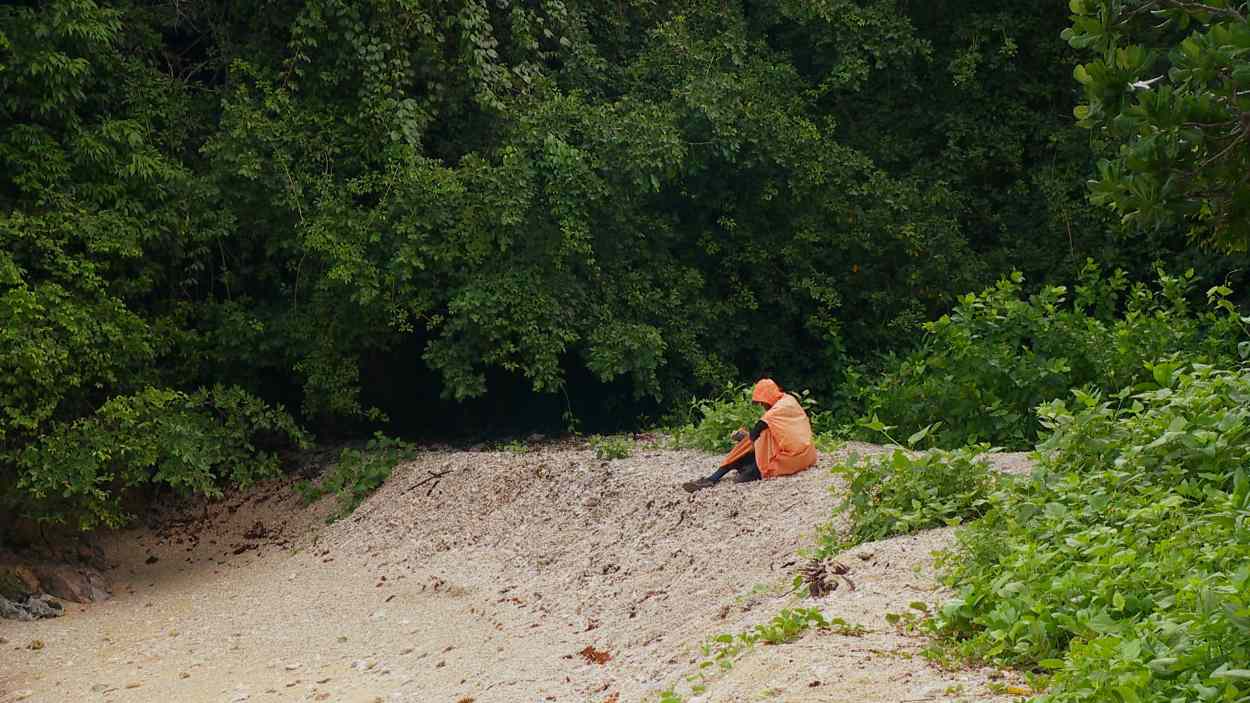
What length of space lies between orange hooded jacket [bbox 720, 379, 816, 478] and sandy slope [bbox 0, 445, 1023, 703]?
0.13 metres

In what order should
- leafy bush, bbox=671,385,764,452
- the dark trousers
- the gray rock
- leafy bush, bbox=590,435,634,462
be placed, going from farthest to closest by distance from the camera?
1. leafy bush, bbox=590,435,634,462
2. leafy bush, bbox=671,385,764,452
3. the gray rock
4. the dark trousers

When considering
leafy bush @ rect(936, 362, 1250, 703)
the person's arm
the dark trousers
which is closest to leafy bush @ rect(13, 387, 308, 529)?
the dark trousers

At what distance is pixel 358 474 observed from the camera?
1188cm

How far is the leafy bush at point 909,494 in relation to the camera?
6.44 m

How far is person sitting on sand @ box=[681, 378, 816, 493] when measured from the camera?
850 cm

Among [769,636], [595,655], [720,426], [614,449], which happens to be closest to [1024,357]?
[720,426]

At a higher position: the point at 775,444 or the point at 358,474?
the point at 775,444

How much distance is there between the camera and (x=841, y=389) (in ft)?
44.8

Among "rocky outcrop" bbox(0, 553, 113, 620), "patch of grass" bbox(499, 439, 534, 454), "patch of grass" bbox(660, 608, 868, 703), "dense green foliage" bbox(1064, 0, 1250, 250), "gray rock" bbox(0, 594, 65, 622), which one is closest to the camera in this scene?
"dense green foliage" bbox(1064, 0, 1250, 250)

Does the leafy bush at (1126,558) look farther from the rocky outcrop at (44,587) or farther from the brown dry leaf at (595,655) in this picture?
the rocky outcrop at (44,587)

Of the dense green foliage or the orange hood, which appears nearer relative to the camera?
the dense green foliage

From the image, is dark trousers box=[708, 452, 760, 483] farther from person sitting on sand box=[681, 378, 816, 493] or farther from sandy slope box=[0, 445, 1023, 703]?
sandy slope box=[0, 445, 1023, 703]

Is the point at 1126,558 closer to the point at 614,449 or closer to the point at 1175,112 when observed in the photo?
→ the point at 1175,112

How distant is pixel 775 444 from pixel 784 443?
0.06 m
